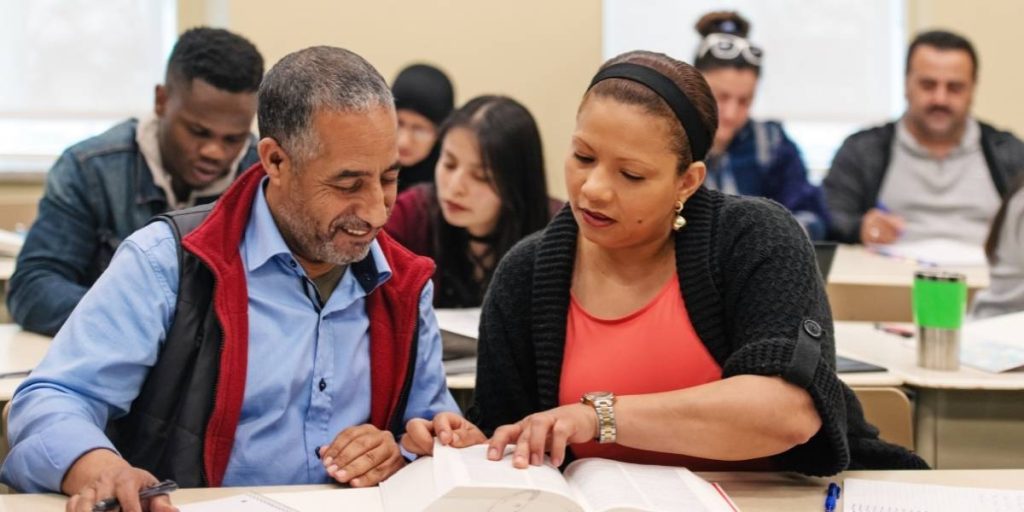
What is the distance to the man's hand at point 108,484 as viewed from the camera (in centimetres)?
152

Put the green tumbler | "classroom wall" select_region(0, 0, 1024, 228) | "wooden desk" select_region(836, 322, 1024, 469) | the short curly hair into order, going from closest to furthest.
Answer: "wooden desk" select_region(836, 322, 1024, 469), the green tumbler, the short curly hair, "classroom wall" select_region(0, 0, 1024, 228)

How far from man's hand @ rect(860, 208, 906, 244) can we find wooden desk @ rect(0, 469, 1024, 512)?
2761 mm

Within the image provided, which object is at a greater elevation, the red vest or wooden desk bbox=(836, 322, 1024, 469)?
the red vest

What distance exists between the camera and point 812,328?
71.4 inches

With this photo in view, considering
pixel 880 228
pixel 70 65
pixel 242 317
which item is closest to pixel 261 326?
pixel 242 317

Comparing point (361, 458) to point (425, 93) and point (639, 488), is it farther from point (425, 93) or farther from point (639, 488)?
point (425, 93)

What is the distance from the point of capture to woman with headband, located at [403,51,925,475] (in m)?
1.76

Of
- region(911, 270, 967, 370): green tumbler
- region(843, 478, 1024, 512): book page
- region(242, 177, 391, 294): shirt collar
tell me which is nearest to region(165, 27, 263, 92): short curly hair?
region(242, 177, 391, 294): shirt collar

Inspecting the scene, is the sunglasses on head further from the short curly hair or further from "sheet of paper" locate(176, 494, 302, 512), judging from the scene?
"sheet of paper" locate(176, 494, 302, 512)

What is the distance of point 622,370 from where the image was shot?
1947mm

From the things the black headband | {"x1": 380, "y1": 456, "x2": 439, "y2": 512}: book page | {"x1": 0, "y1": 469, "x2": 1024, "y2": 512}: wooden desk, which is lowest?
{"x1": 0, "y1": 469, "x2": 1024, "y2": 512}: wooden desk

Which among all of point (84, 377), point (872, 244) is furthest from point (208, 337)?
point (872, 244)

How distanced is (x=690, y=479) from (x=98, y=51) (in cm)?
459

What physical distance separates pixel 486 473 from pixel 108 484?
0.48 m
